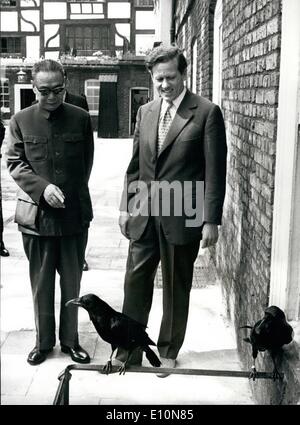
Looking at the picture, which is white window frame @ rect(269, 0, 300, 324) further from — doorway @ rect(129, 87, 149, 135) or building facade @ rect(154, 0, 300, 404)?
doorway @ rect(129, 87, 149, 135)

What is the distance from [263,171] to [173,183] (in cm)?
47

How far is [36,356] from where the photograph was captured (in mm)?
3586

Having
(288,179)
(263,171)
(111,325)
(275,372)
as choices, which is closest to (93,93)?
(263,171)

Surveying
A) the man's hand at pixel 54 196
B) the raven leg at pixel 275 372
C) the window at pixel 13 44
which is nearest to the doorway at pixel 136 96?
the window at pixel 13 44

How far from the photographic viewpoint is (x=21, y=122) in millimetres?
3408

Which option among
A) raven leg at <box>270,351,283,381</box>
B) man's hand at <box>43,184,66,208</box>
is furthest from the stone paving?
man's hand at <box>43,184,66,208</box>

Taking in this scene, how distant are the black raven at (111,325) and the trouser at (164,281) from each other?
1.36 ft

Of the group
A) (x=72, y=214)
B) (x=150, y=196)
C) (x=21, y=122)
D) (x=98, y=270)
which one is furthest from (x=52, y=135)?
(x=98, y=270)

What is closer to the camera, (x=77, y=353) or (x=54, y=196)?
(x=54, y=196)

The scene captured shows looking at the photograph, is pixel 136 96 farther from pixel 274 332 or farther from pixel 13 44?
pixel 274 332

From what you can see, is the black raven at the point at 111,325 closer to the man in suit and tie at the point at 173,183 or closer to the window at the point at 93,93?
the man in suit and tie at the point at 173,183

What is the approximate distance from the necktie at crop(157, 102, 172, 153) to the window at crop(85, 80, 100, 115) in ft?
80.6

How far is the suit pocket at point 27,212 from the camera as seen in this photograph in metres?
3.46
